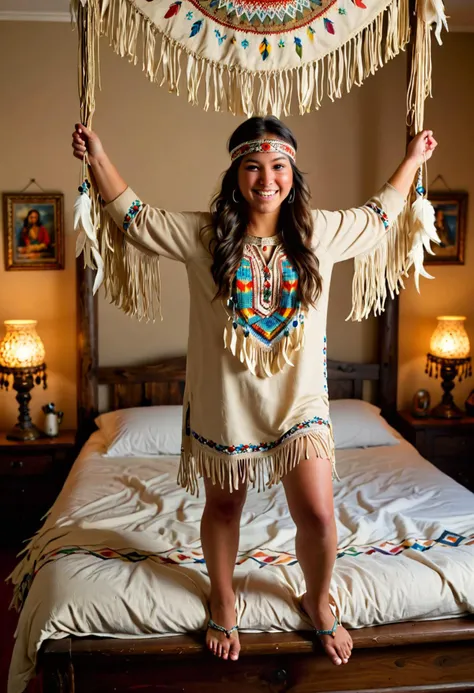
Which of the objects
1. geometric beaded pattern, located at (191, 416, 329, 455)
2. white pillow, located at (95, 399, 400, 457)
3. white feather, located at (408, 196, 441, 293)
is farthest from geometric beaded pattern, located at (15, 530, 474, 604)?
white pillow, located at (95, 399, 400, 457)

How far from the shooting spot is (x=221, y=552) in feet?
6.19

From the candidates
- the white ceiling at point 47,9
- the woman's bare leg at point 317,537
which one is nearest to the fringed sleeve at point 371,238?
the woman's bare leg at point 317,537

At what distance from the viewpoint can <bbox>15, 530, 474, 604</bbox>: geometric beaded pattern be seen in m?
2.17

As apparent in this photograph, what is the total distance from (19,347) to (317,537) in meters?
2.13

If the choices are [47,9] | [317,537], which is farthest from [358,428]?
[47,9]

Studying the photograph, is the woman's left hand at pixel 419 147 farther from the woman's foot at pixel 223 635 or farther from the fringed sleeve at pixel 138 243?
A: the woman's foot at pixel 223 635

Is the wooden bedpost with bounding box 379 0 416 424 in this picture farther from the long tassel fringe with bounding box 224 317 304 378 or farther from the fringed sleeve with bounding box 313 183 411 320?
the long tassel fringe with bounding box 224 317 304 378

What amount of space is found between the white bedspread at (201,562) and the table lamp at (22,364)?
0.79m

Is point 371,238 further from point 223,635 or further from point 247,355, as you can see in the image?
point 223,635

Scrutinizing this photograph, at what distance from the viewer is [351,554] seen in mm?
2227

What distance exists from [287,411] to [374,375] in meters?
2.20

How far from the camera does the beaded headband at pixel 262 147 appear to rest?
1.77m

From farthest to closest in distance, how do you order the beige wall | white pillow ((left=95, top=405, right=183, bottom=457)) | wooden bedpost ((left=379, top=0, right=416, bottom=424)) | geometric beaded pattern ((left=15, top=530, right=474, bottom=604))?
1. wooden bedpost ((left=379, top=0, right=416, bottom=424))
2. the beige wall
3. white pillow ((left=95, top=405, right=183, bottom=457))
4. geometric beaded pattern ((left=15, top=530, right=474, bottom=604))

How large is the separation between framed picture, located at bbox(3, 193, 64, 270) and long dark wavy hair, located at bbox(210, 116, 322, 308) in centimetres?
207
